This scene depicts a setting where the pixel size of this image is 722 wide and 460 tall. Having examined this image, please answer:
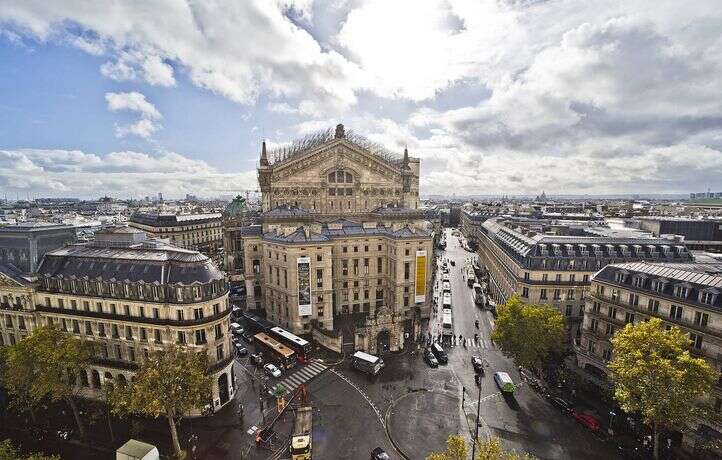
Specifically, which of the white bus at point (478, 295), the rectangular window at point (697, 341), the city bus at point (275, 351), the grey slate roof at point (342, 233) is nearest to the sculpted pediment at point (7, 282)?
the city bus at point (275, 351)

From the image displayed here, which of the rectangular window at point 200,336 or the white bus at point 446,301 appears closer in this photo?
the rectangular window at point 200,336

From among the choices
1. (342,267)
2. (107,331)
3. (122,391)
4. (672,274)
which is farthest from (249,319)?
(672,274)

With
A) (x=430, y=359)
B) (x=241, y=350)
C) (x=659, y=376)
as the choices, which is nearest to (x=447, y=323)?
(x=430, y=359)

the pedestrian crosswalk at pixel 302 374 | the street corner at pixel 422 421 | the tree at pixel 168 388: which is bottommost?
the street corner at pixel 422 421

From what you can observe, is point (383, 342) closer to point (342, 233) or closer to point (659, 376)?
point (342, 233)

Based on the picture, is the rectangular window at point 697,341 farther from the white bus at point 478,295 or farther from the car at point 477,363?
the white bus at point 478,295

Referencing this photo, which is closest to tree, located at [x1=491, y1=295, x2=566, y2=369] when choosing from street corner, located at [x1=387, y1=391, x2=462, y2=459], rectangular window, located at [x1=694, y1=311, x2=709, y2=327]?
street corner, located at [x1=387, y1=391, x2=462, y2=459]
